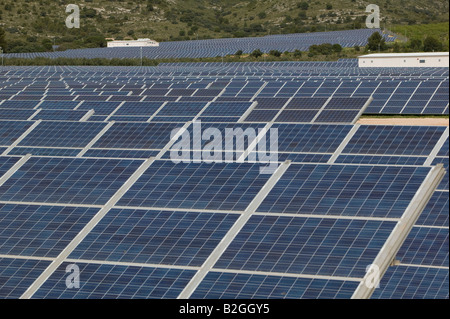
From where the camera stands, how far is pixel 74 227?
89.2 feet

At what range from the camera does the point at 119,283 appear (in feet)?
79.6

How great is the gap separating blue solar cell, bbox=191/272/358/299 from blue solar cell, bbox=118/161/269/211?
3581mm

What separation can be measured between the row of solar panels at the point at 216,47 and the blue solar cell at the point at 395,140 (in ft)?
319

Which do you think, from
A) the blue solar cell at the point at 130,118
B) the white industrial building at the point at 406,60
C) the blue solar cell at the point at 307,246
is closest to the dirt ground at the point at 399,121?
the blue solar cell at the point at 130,118

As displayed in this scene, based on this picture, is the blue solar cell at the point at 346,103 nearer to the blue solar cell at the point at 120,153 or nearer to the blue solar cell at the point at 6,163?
the blue solar cell at the point at 120,153

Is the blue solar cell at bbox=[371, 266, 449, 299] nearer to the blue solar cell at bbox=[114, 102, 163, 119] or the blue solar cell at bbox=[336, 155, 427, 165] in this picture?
the blue solar cell at bbox=[336, 155, 427, 165]

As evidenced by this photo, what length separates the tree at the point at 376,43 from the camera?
415 feet

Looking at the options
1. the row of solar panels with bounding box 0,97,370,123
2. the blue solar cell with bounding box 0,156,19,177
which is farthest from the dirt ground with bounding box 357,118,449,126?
the blue solar cell with bounding box 0,156,19,177

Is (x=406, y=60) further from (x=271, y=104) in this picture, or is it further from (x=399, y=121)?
(x=271, y=104)

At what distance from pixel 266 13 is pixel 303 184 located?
164 metres

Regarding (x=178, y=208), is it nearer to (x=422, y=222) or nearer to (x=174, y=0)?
(x=422, y=222)

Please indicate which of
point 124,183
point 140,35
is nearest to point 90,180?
point 124,183

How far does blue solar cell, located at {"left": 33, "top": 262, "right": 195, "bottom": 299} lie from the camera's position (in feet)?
77.8
